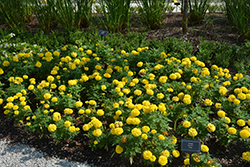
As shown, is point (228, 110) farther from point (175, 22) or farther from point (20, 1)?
point (20, 1)

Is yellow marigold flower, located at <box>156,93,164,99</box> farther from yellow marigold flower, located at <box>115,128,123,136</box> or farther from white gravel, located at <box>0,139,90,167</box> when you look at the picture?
white gravel, located at <box>0,139,90,167</box>

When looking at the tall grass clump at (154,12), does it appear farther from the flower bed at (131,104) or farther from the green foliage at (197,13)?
the flower bed at (131,104)

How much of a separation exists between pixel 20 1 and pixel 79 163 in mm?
4639

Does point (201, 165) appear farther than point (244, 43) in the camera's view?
No

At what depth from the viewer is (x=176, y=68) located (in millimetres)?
3596

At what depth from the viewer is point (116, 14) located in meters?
4.97

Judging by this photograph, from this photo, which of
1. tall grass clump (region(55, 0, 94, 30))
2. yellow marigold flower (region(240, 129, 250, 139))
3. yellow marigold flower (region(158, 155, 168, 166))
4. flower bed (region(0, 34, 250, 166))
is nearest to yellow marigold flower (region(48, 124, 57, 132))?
flower bed (region(0, 34, 250, 166))

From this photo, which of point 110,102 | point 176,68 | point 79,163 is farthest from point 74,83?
point 176,68

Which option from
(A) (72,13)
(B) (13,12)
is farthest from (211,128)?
(B) (13,12)

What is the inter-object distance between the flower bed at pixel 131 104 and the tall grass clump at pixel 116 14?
Result: 1.08 meters

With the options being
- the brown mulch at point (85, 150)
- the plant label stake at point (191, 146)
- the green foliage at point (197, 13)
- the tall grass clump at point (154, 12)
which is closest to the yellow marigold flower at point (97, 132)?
the brown mulch at point (85, 150)

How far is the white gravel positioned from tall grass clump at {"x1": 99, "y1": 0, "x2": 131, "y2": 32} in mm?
3211

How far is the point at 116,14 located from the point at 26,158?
3461 millimetres

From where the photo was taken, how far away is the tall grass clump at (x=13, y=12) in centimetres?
538
